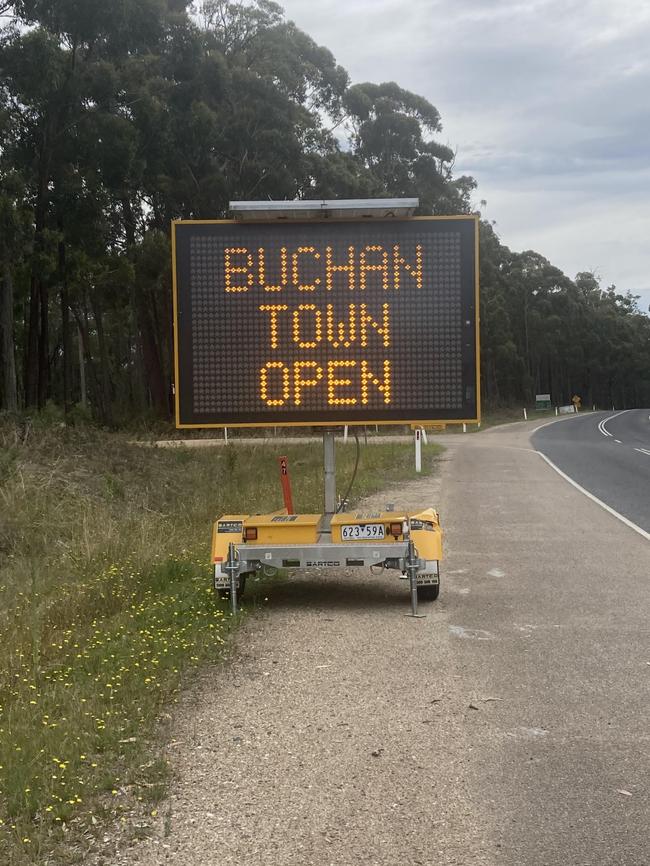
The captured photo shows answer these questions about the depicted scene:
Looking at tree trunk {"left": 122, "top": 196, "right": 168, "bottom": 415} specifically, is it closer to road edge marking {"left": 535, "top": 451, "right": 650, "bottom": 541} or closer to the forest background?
the forest background

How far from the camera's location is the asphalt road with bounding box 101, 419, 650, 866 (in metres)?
3.75

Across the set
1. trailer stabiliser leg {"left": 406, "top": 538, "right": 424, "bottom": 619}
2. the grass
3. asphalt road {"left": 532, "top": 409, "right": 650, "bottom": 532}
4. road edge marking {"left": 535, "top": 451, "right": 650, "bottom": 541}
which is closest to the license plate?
trailer stabiliser leg {"left": 406, "top": 538, "right": 424, "bottom": 619}

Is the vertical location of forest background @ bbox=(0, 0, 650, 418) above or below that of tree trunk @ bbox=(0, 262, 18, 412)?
above

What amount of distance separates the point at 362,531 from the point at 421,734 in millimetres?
3063

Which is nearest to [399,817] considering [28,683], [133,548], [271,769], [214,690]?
[271,769]

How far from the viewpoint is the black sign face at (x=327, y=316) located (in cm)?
813

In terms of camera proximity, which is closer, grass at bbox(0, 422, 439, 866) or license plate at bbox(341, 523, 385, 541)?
grass at bbox(0, 422, 439, 866)

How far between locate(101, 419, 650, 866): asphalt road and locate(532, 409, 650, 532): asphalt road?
6462 mm

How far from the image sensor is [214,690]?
582 cm

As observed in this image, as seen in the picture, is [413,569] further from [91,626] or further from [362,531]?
[91,626]

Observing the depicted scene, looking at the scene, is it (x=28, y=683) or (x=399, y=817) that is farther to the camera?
(x=28, y=683)

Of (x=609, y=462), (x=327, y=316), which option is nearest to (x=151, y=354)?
(x=609, y=462)

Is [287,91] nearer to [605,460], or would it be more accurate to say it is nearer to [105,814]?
[605,460]

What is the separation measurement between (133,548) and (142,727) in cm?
472
